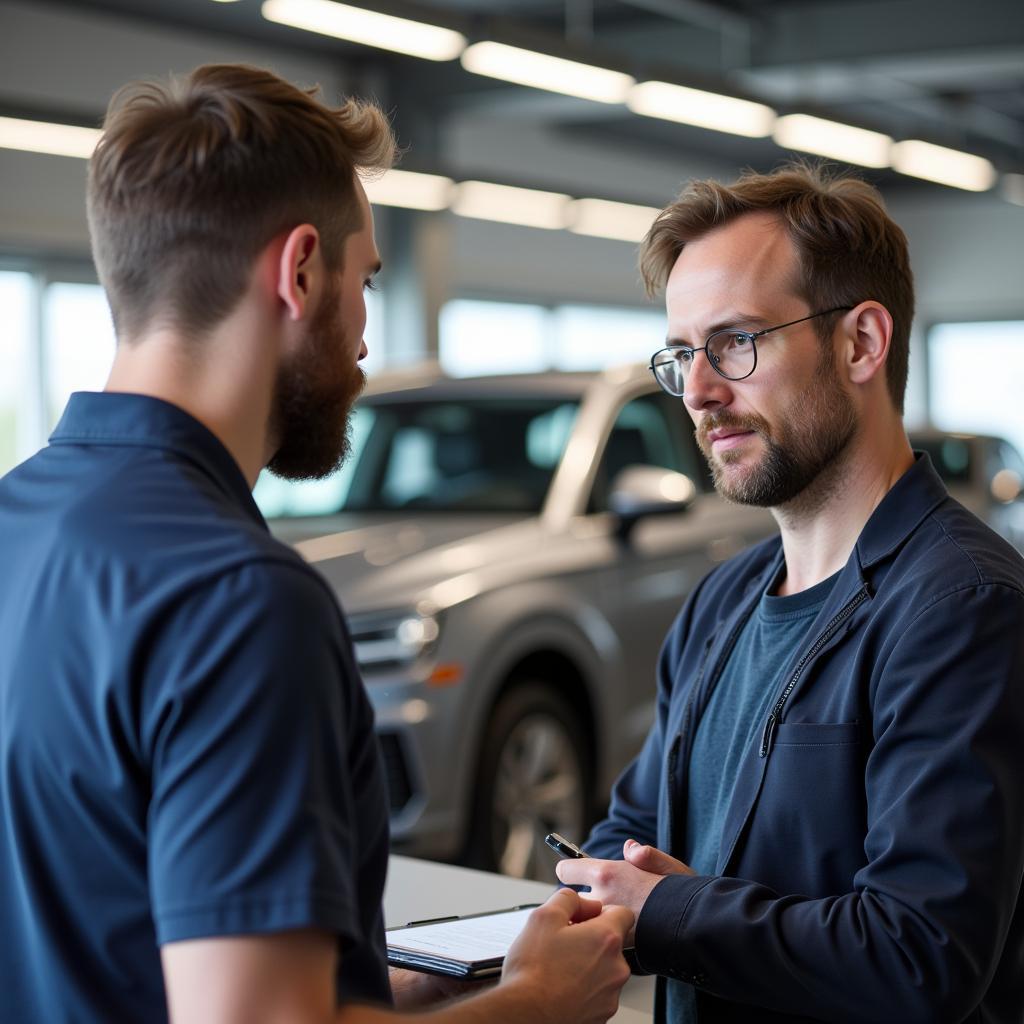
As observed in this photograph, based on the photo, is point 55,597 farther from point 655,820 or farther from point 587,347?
point 587,347

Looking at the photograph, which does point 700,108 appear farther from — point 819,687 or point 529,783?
point 819,687

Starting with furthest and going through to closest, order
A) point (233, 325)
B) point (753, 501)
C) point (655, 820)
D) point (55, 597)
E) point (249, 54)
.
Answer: point (249, 54)
point (655, 820)
point (753, 501)
point (233, 325)
point (55, 597)

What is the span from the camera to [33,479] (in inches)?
Result: 52.1

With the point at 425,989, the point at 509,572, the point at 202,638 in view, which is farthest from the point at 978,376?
the point at 202,638

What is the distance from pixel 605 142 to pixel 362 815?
14524 millimetres

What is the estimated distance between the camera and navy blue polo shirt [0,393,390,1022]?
1.09 metres

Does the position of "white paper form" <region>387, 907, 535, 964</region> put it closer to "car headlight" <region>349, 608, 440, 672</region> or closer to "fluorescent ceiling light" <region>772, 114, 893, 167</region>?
"car headlight" <region>349, 608, 440, 672</region>

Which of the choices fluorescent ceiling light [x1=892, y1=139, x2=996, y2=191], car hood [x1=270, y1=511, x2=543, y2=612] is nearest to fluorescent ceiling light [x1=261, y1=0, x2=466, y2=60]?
car hood [x1=270, y1=511, x2=543, y2=612]

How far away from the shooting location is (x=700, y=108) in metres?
8.09

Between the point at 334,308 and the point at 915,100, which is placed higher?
the point at 915,100

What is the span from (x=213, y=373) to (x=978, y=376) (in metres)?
18.2

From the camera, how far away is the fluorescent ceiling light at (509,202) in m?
9.30

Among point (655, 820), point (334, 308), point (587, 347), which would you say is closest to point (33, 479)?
point (334, 308)

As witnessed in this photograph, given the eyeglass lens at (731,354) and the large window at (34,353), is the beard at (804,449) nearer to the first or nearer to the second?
the eyeglass lens at (731,354)
